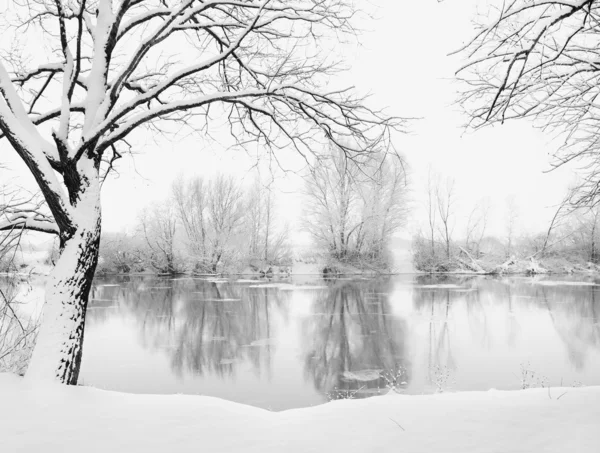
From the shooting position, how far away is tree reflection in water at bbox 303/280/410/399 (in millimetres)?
7070

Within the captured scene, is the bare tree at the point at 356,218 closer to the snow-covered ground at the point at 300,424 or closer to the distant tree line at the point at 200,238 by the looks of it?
the distant tree line at the point at 200,238

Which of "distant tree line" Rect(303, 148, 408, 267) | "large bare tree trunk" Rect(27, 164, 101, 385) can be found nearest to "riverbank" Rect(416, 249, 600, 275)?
"distant tree line" Rect(303, 148, 408, 267)

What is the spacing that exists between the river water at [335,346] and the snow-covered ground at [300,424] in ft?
10.5

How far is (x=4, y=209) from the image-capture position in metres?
4.45

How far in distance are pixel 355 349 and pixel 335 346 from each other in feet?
1.86

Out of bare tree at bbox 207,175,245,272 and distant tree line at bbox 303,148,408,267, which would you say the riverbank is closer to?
distant tree line at bbox 303,148,408,267

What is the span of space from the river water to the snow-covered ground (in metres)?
3.19

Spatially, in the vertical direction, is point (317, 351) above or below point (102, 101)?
below

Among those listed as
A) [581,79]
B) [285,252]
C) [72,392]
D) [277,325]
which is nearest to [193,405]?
[72,392]

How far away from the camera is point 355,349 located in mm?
9422

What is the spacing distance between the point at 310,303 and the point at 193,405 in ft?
46.0

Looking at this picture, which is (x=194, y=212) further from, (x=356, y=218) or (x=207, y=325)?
(x=207, y=325)

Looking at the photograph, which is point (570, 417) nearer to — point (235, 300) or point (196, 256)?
point (235, 300)

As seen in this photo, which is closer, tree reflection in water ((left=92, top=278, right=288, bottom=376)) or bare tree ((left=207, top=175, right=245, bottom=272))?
tree reflection in water ((left=92, top=278, right=288, bottom=376))
